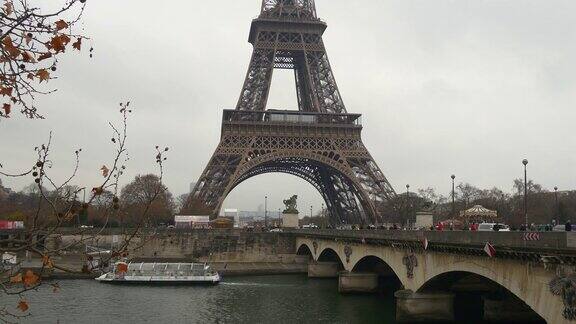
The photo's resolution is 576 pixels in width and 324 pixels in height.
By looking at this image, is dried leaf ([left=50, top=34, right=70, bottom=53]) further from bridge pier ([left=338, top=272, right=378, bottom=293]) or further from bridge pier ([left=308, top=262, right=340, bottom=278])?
bridge pier ([left=308, top=262, right=340, bottom=278])

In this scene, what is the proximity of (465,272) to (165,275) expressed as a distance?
110 feet

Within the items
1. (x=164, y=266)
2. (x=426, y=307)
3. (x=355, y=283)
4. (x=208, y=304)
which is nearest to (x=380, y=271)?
(x=355, y=283)

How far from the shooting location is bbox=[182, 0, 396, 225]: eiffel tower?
70.6m

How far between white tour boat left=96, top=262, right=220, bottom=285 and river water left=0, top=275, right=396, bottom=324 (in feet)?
6.35

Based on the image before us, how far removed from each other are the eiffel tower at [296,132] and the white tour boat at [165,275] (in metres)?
14.8

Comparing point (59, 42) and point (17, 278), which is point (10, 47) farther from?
point (17, 278)

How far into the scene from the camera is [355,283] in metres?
43.9

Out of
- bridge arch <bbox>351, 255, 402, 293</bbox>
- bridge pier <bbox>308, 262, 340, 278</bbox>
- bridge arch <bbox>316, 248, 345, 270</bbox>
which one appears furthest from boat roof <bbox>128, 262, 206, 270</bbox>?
bridge arch <bbox>351, 255, 402, 293</bbox>

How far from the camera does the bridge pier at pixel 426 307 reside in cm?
2994

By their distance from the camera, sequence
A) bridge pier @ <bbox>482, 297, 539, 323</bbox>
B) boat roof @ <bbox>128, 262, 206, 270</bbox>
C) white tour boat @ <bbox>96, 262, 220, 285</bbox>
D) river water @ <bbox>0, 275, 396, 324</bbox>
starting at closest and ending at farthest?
bridge pier @ <bbox>482, 297, 539, 323</bbox>, river water @ <bbox>0, 275, 396, 324</bbox>, white tour boat @ <bbox>96, 262, 220, 285</bbox>, boat roof @ <bbox>128, 262, 206, 270</bbox>

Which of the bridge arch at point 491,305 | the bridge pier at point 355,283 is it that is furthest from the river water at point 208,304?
the bridge arch at point 491,305

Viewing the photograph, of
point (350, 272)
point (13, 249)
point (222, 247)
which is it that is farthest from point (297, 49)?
point (13, 249)

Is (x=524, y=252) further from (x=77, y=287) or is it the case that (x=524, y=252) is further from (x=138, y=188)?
(x=138, y=188)

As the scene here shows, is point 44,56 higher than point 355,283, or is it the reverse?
point 44,56
